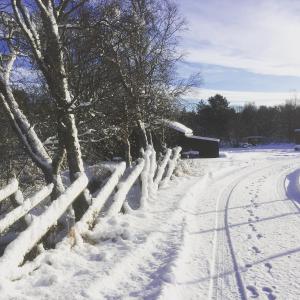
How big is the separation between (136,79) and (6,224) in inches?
370

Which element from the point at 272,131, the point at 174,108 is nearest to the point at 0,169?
the point at 174,108

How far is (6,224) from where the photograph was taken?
4992 millimetres

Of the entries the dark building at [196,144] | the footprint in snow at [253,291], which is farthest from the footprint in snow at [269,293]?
the dark building at [196,144]

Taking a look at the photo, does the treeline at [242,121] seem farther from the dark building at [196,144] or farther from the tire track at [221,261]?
the tire track at [221,261]

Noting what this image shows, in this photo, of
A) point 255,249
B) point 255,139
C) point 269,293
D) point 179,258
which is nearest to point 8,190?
point 179,258

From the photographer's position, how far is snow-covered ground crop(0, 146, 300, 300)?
15.8 feet

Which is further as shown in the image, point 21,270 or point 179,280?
point 179,280

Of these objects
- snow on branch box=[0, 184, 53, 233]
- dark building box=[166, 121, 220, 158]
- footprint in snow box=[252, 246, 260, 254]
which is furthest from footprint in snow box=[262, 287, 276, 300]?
dark building box=[166, 121, 220, 158]

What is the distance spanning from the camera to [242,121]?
273ft

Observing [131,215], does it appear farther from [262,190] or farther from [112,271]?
[262,190]

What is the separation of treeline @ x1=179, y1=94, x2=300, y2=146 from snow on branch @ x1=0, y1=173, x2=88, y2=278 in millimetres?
60307

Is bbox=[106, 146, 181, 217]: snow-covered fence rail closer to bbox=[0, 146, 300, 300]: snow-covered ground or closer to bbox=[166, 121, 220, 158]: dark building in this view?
bbox=[0, 146, 300, 300]: snow-covered ground

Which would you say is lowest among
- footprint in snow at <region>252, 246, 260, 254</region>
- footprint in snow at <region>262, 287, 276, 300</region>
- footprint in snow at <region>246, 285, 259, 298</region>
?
footprint in snow at <region>246, 285, 259, 298</region>

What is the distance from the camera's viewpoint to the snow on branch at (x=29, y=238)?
4465 mm
